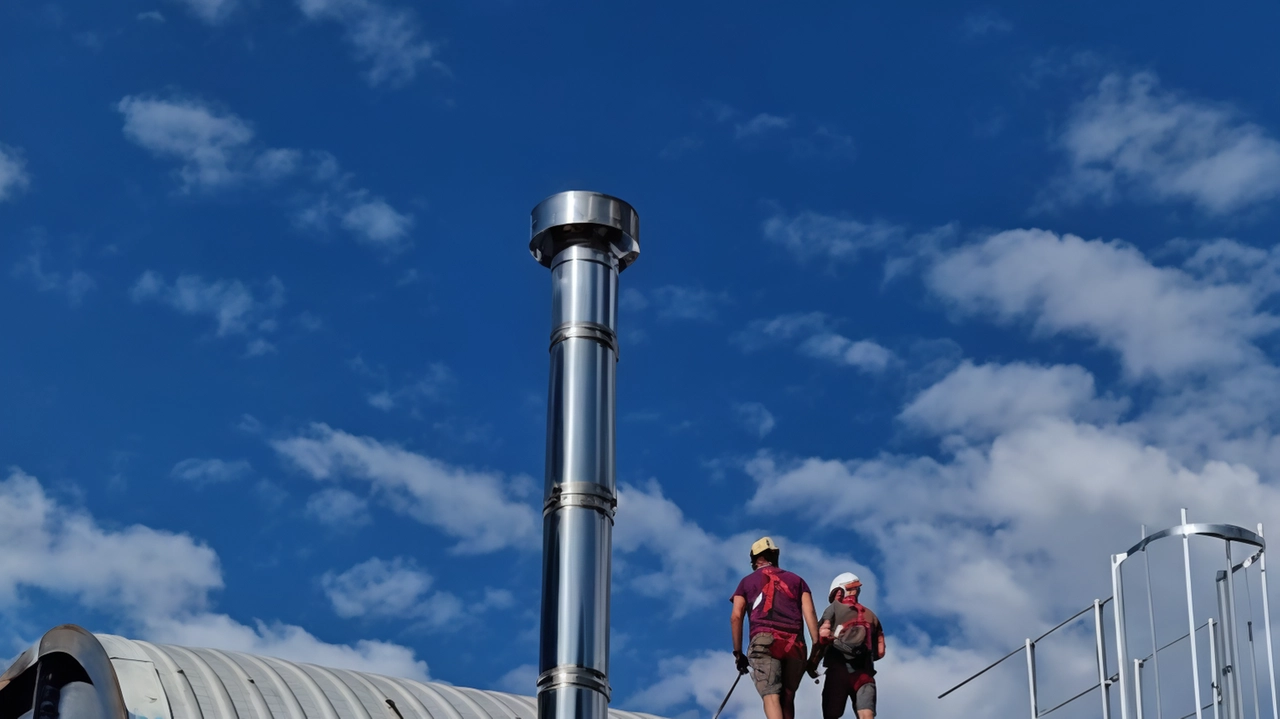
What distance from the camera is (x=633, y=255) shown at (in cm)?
1109

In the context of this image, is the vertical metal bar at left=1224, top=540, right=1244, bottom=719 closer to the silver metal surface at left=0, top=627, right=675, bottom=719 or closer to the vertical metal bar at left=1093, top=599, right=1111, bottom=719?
the vertical metal bar at left=1093, top=599, right=1111, bottom=719

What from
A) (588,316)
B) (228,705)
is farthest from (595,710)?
(228,705)

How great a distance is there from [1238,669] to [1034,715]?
1.72 meters

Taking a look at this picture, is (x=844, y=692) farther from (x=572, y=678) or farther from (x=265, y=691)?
(x=265, y=691)

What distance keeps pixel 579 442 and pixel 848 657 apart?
3.73 m

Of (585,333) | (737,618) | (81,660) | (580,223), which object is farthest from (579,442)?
(81,660)

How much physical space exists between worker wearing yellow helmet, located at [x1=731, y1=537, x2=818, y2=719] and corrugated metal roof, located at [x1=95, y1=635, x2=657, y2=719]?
24.1 ft

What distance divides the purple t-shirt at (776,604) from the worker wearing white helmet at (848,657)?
297 millimetres

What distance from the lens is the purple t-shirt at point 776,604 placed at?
41.1 ft

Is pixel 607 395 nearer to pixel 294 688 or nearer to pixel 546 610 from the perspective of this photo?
pixel 546 610

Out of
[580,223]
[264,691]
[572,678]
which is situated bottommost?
[572,678]

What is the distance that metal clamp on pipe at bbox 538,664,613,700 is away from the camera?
30.8 feet

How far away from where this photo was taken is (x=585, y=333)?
413 inches

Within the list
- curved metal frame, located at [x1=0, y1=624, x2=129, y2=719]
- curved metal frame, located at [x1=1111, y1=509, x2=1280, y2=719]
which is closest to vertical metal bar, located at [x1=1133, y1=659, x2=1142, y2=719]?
curved metal frame, located at [x1=1111, y1=509, x2=1280, y2=719]
